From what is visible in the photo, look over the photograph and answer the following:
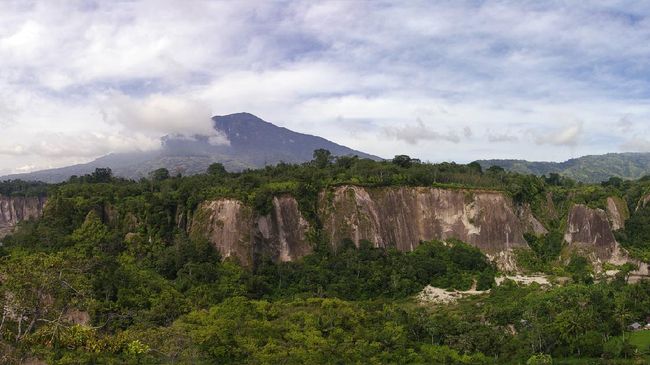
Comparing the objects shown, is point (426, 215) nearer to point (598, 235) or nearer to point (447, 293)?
point (447, 293)

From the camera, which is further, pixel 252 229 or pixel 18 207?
pixel 18 207

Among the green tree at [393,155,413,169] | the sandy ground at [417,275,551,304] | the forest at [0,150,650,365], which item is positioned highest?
the green tree at [393,155,413,169]

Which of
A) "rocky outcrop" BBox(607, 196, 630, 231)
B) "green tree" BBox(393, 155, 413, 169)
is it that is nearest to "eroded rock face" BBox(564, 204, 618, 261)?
"rocky outcrop" BBox(607, 196, 630, 231)

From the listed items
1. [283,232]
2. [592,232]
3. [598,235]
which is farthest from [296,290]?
[598,235]

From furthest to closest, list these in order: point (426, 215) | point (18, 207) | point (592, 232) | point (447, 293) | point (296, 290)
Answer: point (18, 207)
point (592, 232)
point (426, 215)
point (447, 293)
point (296, 290)

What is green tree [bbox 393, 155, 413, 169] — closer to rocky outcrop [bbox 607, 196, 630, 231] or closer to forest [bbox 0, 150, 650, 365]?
forest [bbox 0, 150, 650, 365]

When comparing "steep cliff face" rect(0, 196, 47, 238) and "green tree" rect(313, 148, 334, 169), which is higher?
"green tree" rect(313, 148, 334, 169)

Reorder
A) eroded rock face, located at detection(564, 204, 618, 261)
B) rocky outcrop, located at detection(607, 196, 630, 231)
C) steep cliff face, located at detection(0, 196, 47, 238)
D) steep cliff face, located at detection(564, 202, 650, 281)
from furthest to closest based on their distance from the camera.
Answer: steep cliff face, located at detection(0, 196, 47, 238)
rocky outcrop, located at detection(607, 196, 630, 231)
eroded rock face, located at detection(564, 204, 618, 261)
steep cliff face, located at detection(564, 202, 650, 281)
